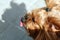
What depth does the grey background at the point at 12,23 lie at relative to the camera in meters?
2.32

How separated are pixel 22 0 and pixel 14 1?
3.6 inches

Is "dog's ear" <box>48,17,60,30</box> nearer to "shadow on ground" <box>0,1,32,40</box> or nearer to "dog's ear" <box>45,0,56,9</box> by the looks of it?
"dog's ear" <box>45,0,56,9</box>

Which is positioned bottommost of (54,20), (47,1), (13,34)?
(13,34)

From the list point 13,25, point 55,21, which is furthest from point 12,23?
point 55,21

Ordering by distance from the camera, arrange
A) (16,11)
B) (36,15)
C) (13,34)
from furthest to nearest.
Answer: (16,11), (13,34), (36,15)

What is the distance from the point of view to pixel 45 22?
168 cm

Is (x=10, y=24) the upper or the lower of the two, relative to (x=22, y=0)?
lower

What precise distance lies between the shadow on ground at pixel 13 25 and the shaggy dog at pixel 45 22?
0.52 m

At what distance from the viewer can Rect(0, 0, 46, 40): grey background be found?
232 centimetres

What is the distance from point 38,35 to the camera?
1759 millimetres

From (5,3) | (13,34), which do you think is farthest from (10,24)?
(5,3)

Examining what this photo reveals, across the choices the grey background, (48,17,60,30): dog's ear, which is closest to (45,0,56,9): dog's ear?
(48,17,60,30): dog's ear

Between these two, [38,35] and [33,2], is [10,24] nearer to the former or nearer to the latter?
[33,2]

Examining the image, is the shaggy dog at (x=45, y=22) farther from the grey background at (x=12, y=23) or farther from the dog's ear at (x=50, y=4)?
the grey background at (x=12, y=23)
